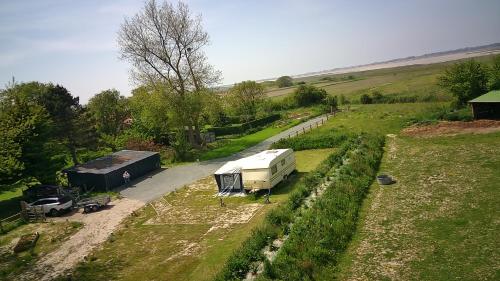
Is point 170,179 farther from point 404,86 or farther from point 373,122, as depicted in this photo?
point 404,86

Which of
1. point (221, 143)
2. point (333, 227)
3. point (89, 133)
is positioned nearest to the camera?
point (333, 227)

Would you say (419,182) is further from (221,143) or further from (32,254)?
(221,143)

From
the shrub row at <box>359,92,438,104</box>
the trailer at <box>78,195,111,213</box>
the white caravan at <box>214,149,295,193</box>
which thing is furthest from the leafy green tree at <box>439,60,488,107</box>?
the trailer at <box>78,195,111,213</box>

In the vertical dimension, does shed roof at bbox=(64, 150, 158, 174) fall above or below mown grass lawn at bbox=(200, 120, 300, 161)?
above

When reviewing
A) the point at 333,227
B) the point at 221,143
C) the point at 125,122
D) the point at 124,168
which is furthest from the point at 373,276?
the point at 125,122

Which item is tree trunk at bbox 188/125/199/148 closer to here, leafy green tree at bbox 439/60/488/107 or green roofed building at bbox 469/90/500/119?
green roofed building at bbox 469/90/500/119

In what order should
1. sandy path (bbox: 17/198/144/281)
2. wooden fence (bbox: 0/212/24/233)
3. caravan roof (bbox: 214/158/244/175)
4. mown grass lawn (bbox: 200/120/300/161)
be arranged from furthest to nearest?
mown grass lawn (bbox: 200/120/300/161) → caravan roof (bbox: 214/158/244/175) → wooden fence (bbox: 0/212/24/233) → sandy path (bbox: 17/198/144/281)
